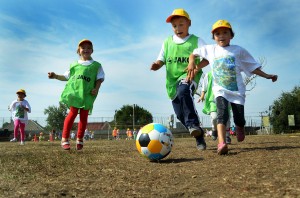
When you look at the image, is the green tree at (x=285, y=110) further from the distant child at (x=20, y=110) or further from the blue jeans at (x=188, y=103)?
the blue jeans at (x=188, y=103)

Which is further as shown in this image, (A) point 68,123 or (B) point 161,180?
(A) point 68,123

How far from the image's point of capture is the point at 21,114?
12797 millimetres

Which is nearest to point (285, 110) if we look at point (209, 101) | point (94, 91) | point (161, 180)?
point (209, 101)

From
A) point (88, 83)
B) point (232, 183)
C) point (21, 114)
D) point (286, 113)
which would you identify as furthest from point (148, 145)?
point (286, 113)

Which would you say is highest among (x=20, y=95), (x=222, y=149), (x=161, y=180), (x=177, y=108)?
(x=20, y=95)

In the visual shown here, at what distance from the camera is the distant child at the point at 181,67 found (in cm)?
567

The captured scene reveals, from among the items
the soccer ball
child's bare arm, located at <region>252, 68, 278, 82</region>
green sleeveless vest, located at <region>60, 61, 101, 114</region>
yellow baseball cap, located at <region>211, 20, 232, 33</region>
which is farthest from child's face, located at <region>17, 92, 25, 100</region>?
child's bare arm, located at <region>252, 68, 278, 82</region>

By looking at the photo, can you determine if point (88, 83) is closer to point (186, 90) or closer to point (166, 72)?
point (166, 72)

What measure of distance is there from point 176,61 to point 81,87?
2.06 metres

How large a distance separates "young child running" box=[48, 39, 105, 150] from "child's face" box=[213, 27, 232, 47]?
2.71 m

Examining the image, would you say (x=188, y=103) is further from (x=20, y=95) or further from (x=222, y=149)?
(x=20, y=95)

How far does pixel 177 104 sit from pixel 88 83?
1.98 meters

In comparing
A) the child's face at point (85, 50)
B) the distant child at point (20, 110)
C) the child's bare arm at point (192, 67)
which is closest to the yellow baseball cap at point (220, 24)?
the child's bare arm at point (192, 67)

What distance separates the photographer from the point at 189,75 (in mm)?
5281
